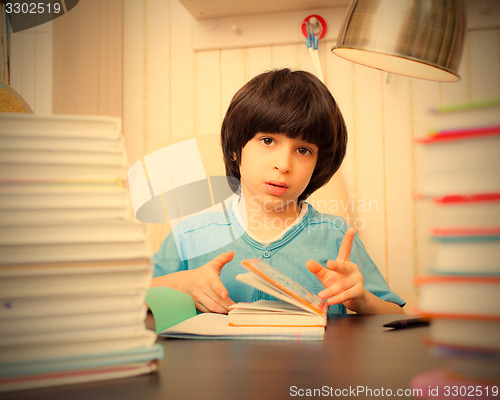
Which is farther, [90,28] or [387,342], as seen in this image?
[90,28]

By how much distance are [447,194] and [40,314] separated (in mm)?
271

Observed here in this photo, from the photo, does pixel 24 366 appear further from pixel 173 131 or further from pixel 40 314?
pixel 173 131

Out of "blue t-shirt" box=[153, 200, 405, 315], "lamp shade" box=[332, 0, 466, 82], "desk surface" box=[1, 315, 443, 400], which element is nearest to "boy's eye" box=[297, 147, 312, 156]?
"blue t-shirt" box=[153, 200, 405, 315]

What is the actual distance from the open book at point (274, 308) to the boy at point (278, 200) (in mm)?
255

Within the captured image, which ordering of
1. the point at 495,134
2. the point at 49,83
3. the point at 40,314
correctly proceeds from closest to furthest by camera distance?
the point at 495,134 → the point at 40,314 → the point at 49,83

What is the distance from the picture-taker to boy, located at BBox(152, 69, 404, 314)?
1.03 metres

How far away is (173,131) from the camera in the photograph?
1943mm

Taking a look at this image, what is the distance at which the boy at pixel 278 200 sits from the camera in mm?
1030

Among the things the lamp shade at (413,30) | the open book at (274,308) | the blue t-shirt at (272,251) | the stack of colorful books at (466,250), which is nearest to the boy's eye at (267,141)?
the blue t-shirt at (272,251)

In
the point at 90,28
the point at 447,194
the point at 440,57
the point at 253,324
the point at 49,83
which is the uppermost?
the point at 90,28

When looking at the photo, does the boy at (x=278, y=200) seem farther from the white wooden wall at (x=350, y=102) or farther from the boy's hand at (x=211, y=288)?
the white wooden wall at (x=350, y=102)

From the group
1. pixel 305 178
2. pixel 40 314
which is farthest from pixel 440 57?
pixel 40 314

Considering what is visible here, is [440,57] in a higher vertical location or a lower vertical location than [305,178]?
higher

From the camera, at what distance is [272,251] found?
112cm
